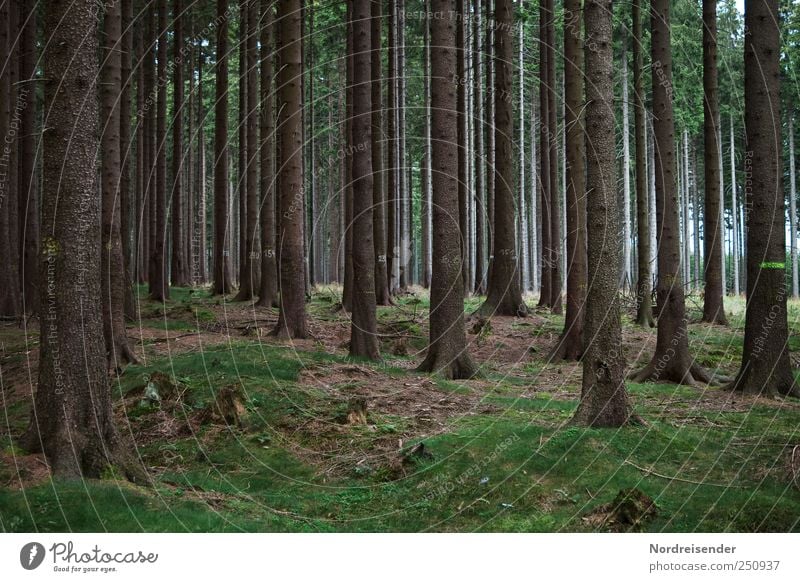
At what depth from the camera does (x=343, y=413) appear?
1180 centimetres

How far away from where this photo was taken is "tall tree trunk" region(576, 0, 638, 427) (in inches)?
393

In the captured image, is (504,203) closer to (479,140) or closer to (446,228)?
(446,228)

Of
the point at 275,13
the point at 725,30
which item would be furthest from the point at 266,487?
the point at 725,30

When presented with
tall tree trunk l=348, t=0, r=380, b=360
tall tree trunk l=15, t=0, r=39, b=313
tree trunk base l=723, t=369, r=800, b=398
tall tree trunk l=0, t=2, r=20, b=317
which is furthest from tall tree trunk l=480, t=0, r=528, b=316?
tall tree trunk l=0, t=2, r=20, b=317

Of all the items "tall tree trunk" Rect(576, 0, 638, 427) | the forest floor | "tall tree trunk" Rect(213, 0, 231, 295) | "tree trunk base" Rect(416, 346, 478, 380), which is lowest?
the forest floor

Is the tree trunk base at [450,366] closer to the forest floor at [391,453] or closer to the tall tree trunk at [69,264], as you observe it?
the forest floor at [391,453]

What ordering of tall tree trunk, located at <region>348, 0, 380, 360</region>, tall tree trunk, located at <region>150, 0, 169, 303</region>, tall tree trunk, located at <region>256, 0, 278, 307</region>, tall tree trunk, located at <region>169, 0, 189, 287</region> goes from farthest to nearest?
tall tree trunk, located at <region>169, 0, 189, 287</region>
tall tree trunk, located at <region>150, 0, 169, 303</region>
tall tree trunk, located at <region>256, 0, 278, 307</region>
tall tree trunk, located at <region>348, 0, 380, 360</region>

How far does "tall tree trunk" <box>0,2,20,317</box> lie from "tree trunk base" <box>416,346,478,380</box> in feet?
36.4

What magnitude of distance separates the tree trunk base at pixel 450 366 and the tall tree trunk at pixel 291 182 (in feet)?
12.8

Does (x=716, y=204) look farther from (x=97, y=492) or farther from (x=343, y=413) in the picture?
(x=97, y=492)

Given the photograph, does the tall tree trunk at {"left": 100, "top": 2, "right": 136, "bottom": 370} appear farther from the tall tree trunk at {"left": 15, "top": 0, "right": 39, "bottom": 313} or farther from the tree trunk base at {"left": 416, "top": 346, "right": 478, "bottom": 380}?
the tree trunk base at {"left": 416, "top": 346, "right": 478, "bottom": 380}

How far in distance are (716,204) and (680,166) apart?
35.2 metres

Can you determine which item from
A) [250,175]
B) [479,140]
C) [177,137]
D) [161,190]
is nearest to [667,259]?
[250,175]

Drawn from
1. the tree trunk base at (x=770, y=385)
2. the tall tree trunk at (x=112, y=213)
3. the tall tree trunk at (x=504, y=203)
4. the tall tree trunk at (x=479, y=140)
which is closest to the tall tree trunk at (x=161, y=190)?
the tall tree trunk at (x=112, y=213)
